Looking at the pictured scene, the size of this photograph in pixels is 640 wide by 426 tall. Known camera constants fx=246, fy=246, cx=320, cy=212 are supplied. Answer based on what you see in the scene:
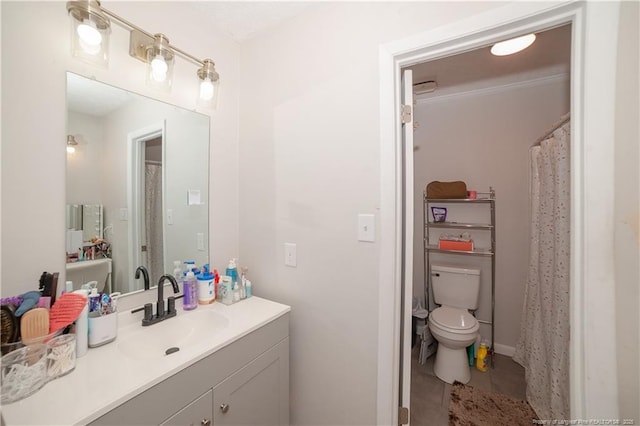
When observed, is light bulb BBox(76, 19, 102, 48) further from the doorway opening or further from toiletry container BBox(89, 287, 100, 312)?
the doorway opening

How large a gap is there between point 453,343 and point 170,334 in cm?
190

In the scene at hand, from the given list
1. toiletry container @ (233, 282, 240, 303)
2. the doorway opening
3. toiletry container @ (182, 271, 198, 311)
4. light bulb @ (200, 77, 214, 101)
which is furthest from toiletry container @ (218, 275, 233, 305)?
the doorway opening

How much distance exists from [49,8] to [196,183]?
32.0 inches

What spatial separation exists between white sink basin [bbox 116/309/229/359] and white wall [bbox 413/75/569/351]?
2.18 meters

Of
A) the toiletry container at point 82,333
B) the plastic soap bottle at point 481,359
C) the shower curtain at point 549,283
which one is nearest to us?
the toiletry container at point 82,333

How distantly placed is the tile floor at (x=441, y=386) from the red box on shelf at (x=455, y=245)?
1.00 metres

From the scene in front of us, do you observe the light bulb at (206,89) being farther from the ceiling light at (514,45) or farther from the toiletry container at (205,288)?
the ceiling light at (514,45)

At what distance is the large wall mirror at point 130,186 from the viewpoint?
3.22 ft

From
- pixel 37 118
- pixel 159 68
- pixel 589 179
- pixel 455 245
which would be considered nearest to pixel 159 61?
pixel 159 68

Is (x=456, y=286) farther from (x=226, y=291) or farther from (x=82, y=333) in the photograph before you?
(x=82, y=333)

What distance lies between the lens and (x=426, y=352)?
2.19 meters

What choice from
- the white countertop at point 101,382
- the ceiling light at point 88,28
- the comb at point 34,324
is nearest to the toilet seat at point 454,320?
the white countertop at point 101,382

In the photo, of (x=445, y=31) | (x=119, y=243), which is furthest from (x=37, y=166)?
(x=445, y=31)

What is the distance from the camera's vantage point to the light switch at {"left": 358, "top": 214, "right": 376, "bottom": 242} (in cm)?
112
